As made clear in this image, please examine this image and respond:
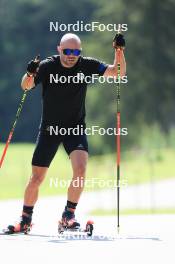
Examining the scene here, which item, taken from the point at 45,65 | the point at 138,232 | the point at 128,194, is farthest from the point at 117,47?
the point at 128,194

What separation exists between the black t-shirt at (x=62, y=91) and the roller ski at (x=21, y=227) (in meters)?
0.95

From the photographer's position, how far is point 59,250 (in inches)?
357

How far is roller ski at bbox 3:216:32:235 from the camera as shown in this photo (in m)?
10.4

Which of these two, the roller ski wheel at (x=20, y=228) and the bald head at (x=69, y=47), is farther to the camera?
the roller ski wheel at (x=20, y=228)

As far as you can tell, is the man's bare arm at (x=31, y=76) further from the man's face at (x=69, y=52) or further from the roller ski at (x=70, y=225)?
the roller ski at (x=70, y=225)

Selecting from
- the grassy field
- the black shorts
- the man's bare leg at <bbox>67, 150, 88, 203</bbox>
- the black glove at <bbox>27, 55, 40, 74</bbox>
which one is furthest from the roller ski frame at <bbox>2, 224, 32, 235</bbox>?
the grassy field

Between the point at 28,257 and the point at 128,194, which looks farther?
the point at 128,194

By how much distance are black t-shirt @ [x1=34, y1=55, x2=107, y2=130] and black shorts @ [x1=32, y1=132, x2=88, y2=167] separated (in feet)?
0.50

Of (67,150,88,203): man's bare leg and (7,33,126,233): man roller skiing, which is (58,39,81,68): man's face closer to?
(7,33,126,233): man roller skiing

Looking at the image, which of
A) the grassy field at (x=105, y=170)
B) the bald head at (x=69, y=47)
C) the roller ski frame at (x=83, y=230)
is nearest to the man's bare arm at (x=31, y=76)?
the bald head at (x=69, y=47)

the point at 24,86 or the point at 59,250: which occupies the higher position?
the point at 24,86

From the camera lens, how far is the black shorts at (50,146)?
1048 cm

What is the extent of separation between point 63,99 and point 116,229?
170 centimetres

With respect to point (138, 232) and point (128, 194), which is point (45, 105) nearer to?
point (138, 232)
